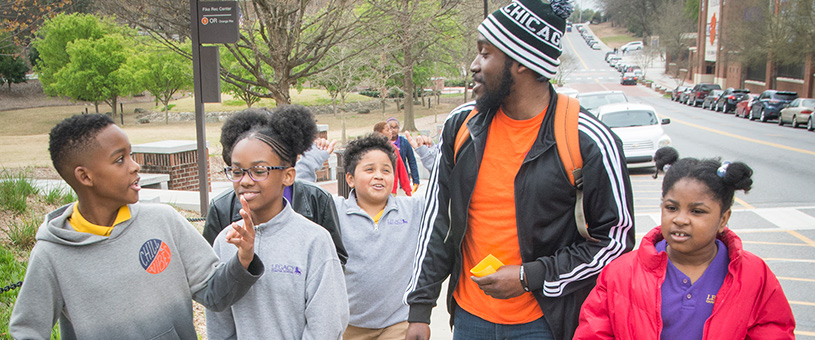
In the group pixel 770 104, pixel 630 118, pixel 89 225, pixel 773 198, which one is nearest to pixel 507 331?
pixel 89 225

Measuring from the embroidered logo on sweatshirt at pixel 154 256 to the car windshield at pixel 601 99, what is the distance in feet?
63.4

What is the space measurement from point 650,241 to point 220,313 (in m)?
1.84

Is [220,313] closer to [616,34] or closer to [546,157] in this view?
[546,157]

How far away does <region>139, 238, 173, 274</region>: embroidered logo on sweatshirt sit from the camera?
2.37 metres

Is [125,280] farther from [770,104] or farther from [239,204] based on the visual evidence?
[770,104]

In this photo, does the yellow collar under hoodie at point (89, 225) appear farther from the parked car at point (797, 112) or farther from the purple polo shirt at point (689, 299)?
the parked car at point (797, 112)

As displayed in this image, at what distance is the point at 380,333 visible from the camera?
356 cm

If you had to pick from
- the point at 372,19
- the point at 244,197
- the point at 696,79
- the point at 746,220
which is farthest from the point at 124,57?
the point at 696,79

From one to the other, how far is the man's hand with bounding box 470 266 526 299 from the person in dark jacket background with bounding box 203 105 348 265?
1.21 meters

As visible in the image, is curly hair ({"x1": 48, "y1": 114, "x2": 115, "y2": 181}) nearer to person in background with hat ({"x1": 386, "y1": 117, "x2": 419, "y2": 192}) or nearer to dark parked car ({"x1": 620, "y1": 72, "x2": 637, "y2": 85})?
person in background with hat ({"x1": 386, "y1": 117, "x2": 419, "y2": 192})

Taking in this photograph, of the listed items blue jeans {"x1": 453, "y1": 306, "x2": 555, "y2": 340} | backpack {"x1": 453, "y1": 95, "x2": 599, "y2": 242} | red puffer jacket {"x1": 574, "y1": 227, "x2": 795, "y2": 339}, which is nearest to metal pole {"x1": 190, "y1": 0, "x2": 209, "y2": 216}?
blue jeans {"x1": 453, "y1": 306, "x2": 555, "y2": 340}

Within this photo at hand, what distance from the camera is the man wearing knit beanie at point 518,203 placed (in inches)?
92.4

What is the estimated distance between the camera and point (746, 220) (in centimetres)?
969

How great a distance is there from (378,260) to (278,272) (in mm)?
1217
